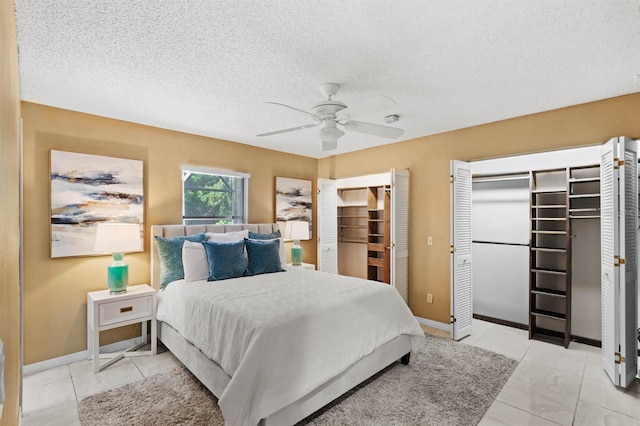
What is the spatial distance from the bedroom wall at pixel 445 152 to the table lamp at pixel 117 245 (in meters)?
3.44

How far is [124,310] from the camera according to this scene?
10.5ft

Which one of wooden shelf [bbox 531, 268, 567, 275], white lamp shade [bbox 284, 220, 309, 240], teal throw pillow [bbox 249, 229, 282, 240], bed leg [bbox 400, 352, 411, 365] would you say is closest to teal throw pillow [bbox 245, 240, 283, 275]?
teal throw pillow [bbox 249, 229, 282, 240]

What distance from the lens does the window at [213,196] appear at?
4316 millimetres

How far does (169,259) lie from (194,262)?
34 centimetres

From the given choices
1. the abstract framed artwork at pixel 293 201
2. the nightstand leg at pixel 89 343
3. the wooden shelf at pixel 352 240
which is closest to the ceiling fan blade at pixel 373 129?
the abstract framed artwork at pixel 293 201

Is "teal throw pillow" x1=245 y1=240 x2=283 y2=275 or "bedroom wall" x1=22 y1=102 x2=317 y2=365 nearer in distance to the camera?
"bedroom wall" x1=22 y1=102 x2=317 y2=365

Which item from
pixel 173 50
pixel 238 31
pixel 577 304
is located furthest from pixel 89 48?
pixel 577 304

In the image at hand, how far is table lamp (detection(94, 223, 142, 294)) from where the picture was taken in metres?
3.13

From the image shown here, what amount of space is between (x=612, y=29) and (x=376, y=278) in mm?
4349

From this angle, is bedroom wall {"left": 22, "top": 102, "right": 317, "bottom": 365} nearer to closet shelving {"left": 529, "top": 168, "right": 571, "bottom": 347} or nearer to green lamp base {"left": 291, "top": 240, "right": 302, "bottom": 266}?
green lamp base {"left": 291, "top": 240, "right": 302, "bottom": 266}

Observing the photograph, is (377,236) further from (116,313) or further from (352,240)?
(116,313)

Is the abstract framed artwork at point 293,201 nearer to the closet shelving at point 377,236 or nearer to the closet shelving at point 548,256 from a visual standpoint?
the closet shelving at point 377,236

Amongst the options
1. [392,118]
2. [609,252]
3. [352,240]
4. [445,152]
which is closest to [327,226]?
[352,240]

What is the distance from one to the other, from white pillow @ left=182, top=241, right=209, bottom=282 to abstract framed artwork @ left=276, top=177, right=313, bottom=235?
1805 millimetres
